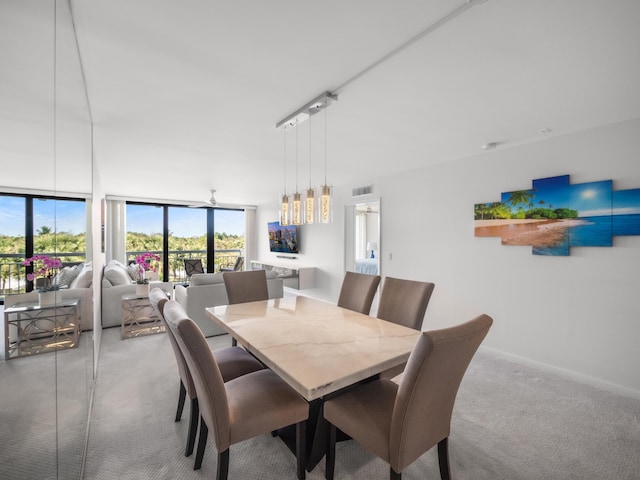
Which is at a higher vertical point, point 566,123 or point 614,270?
point 566,123

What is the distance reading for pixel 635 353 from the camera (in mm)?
2707

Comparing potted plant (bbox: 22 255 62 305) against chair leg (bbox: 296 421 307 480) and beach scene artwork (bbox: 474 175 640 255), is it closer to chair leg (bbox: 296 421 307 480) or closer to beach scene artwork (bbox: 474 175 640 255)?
chair leg (bbox: 296 421 307 480)

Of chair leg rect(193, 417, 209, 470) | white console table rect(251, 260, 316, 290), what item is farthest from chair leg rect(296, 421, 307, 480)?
white console table rect(251, 260, 316, 290)

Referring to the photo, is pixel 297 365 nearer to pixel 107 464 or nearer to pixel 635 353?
pixel 107 464

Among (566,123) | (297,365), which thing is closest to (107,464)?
(297,365)

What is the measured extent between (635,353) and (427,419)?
2544 millimetres

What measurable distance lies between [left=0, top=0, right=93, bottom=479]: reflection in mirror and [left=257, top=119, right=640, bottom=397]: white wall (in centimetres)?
378

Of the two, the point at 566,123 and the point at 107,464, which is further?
the point at 566,123

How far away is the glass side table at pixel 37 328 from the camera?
85 cm

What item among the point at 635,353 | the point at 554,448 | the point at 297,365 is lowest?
the point at 554,448

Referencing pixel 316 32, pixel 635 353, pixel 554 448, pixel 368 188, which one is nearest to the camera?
pixel 316 32

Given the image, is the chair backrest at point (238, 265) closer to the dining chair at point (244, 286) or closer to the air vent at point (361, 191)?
the air vent at point (361, 191)

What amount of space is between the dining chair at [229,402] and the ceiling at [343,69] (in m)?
1.01

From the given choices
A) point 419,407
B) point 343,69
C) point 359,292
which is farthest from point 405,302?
point 343,69
